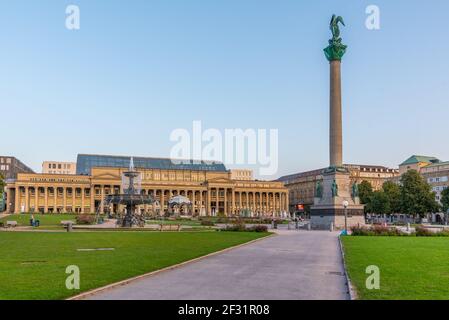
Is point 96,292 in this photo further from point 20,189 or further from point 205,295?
point 20,189

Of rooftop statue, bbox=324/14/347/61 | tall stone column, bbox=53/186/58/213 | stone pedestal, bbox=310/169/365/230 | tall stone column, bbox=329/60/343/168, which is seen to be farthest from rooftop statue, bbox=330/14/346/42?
tall stone column, bbox=53/186/58/213

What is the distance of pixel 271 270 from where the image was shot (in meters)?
20.0

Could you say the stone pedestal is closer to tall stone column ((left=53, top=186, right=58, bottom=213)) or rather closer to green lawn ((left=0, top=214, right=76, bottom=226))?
green lawn ((left=0, top=214, right=76, bottom=226))

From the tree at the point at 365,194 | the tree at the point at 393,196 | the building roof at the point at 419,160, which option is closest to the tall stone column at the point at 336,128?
the tree at the point at 393,196

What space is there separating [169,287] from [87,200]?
186 metres

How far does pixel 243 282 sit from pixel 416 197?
94.4 m

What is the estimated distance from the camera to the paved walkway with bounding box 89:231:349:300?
14.1 m

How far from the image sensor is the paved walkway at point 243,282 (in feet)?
46.4

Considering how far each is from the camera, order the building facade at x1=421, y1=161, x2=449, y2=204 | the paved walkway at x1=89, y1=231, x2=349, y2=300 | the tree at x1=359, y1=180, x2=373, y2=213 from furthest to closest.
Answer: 1. the building facade at x1=421, y1=161, x2=449, y2=204
2. the tree at x1=359, y1=180, x2=373, y2=213
3. the paved walkway at x1=89, y1=231, x2=349, y2=300

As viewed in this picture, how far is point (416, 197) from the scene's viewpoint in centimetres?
10181

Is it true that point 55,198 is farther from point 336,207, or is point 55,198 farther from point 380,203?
point 336,207

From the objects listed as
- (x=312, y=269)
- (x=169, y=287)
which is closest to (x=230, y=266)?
(x=312, y=269)

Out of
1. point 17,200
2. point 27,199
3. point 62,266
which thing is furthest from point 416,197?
point 17,200

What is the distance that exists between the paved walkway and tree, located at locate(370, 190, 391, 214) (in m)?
95.4
